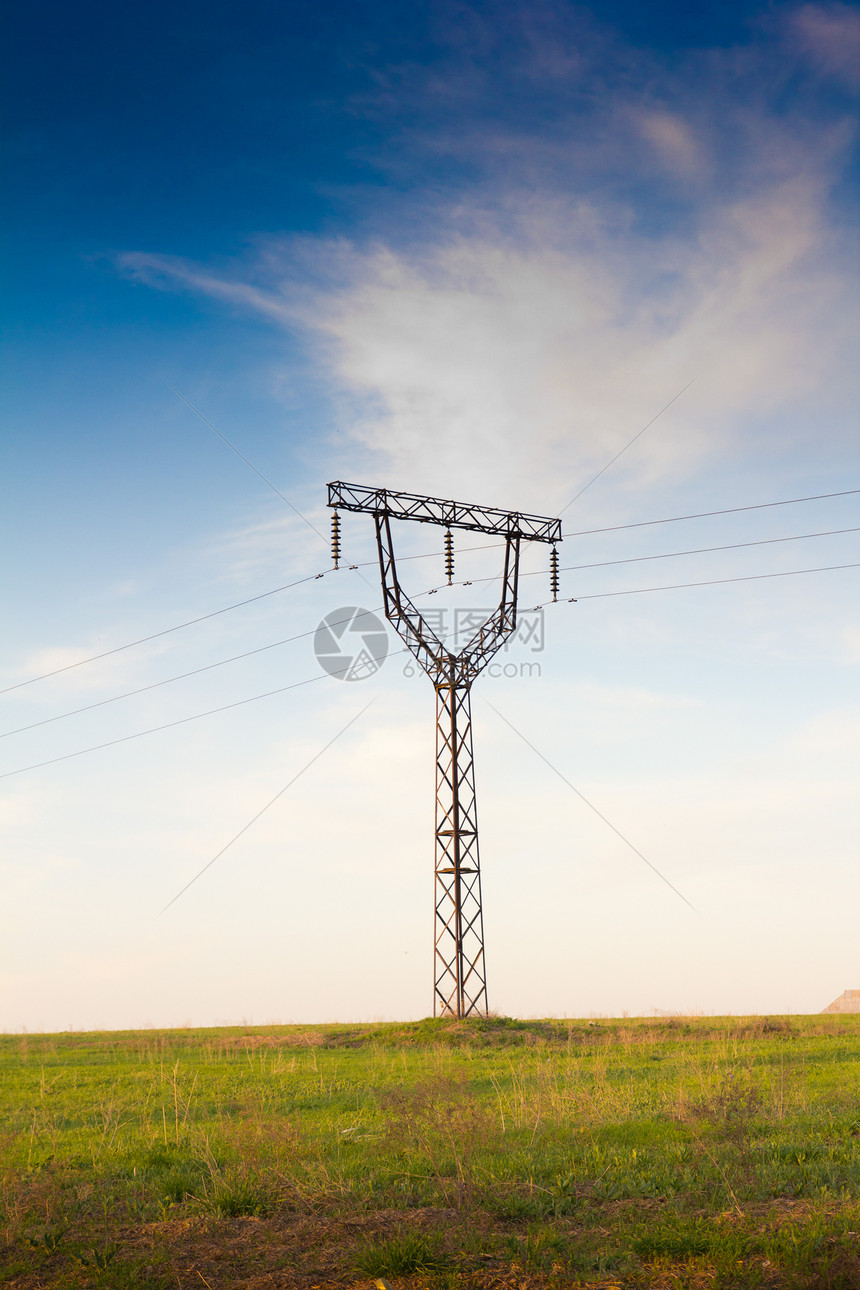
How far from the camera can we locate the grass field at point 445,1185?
7.71 metres

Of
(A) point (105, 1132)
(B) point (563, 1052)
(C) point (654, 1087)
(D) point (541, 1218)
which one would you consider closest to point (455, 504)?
(B) point (563, 1052)

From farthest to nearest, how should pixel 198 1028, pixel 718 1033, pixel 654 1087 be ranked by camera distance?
1. pixel 198 1028
2. pixel 718 1033
3. pixel 654 1087

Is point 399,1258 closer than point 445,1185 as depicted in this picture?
Yes

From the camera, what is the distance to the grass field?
7.71 m

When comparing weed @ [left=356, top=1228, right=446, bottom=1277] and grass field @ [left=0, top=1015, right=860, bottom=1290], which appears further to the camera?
grass field @ [left=0, top=1015, right=860, bottom=1290]

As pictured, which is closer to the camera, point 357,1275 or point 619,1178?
point 357,1275

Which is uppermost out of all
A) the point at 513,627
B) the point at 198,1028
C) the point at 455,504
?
the point at 455,504

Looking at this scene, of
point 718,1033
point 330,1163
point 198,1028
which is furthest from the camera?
point 198,1028

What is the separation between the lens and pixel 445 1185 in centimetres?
945

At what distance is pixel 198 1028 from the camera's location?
3753 centimetres

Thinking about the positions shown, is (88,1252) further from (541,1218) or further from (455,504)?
(455,504)

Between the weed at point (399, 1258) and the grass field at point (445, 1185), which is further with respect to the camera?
the grass field at point (445, 1185)

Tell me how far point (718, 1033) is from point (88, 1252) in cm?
2197

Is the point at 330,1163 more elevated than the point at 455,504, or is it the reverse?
the point at 455,504
